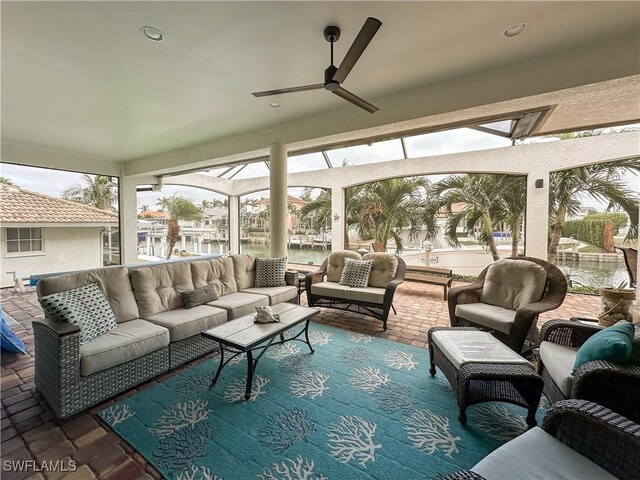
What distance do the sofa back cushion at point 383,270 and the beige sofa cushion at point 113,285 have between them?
10.4 ft

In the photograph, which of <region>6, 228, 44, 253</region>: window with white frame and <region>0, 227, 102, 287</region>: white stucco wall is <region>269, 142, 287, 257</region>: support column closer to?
<region>0, 227, 102, 287</region>: white stucco wall

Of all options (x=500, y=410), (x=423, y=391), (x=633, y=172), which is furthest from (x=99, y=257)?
(x=633, y=172)

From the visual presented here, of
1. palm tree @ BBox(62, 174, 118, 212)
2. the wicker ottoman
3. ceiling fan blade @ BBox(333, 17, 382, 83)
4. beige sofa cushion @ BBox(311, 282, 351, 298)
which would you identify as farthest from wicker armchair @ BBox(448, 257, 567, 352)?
palm tree @ BBox(62, 174, 118, 212)

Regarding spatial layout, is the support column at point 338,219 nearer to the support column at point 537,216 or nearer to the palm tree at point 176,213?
the support column at point 537,216

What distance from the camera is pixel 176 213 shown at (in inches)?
366

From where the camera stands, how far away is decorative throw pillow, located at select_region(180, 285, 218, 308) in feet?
10.5

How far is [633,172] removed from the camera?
4711 mm

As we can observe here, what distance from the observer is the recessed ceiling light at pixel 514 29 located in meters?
2.40

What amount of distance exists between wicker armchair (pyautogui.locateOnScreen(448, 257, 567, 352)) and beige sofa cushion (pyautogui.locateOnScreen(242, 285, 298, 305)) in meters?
2.21

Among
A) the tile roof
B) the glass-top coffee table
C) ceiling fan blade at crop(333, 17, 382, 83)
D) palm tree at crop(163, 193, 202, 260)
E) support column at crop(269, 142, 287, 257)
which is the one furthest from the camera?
palm tree at crop(163, 193, 202, 260)

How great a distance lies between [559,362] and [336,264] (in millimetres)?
3158

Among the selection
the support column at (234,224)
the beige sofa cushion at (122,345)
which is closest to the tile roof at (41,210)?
the support column at (234,224)

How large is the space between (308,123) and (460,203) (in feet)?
12.8

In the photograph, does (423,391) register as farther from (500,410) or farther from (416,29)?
(416,29)
